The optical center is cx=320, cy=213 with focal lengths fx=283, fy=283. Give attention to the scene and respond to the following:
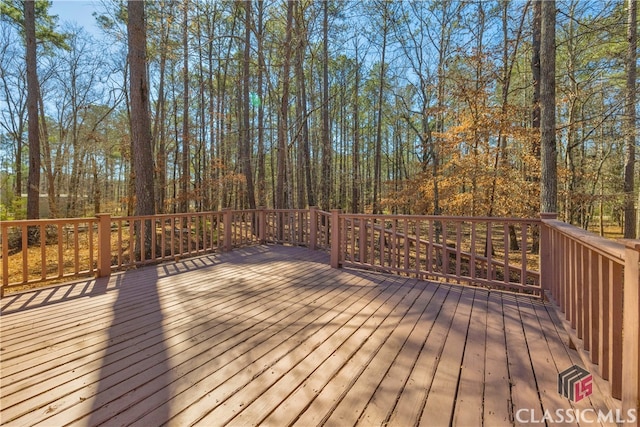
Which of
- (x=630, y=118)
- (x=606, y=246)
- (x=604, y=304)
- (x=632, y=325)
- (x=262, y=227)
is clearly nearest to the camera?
(x=632, y=325)

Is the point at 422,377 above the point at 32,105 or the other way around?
the other way around

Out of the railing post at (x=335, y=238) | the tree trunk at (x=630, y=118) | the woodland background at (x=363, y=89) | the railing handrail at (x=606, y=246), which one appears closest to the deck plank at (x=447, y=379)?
the railing handrail at (x=606, y=246)

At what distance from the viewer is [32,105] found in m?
7.81

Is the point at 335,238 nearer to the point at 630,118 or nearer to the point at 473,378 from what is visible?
the point at 473,378

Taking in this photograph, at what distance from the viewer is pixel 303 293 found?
3.16 metres

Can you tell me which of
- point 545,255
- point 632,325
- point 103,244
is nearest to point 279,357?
point 632,325

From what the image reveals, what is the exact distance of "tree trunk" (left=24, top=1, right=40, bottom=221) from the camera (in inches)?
300

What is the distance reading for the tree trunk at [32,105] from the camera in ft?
25.0

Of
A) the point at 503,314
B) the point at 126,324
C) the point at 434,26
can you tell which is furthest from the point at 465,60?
the point at 126,324

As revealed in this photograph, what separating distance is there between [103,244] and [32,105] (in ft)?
24.2

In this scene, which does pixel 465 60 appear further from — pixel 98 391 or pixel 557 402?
pixel 98 391

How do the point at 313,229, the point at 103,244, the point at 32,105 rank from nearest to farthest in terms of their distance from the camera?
the point at 103,244 → the point at 313,229 → the point at 32,105

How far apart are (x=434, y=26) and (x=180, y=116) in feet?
41.1

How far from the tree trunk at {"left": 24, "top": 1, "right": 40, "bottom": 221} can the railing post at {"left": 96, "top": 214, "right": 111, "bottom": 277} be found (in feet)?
22.7
